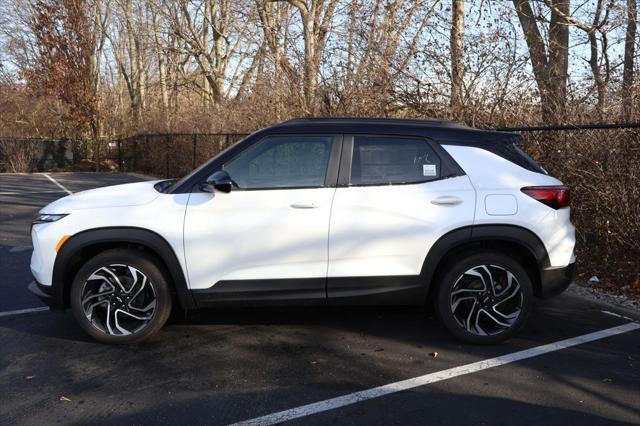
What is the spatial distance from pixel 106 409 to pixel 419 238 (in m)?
2.47

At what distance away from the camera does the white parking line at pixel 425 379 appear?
3.22m

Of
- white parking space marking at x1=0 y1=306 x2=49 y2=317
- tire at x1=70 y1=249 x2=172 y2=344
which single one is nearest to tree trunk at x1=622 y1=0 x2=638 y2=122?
tire at x1=70 y1=249 x2=172 y2=344

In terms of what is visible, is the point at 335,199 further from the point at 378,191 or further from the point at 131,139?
the point at 131,139

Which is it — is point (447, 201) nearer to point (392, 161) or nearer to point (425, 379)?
point (392, 161)

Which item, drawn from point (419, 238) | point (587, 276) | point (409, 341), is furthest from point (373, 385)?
point (587, 276)

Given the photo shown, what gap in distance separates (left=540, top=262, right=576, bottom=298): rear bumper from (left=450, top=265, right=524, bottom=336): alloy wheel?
0.20 metres

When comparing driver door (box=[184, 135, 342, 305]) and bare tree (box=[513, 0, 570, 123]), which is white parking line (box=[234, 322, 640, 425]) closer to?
driver door (box=[184, 135, 342, 305])

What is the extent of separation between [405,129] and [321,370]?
199cm

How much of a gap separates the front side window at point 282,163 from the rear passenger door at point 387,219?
0.19 meters

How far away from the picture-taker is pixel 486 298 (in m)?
4.26

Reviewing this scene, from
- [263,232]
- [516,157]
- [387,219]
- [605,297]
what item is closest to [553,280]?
[516,157]

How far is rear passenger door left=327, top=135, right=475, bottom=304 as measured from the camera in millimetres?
4105

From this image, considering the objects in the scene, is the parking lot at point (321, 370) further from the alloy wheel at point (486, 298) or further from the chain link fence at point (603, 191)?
the chain link fence at point (603, 191)

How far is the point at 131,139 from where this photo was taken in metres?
27.7
